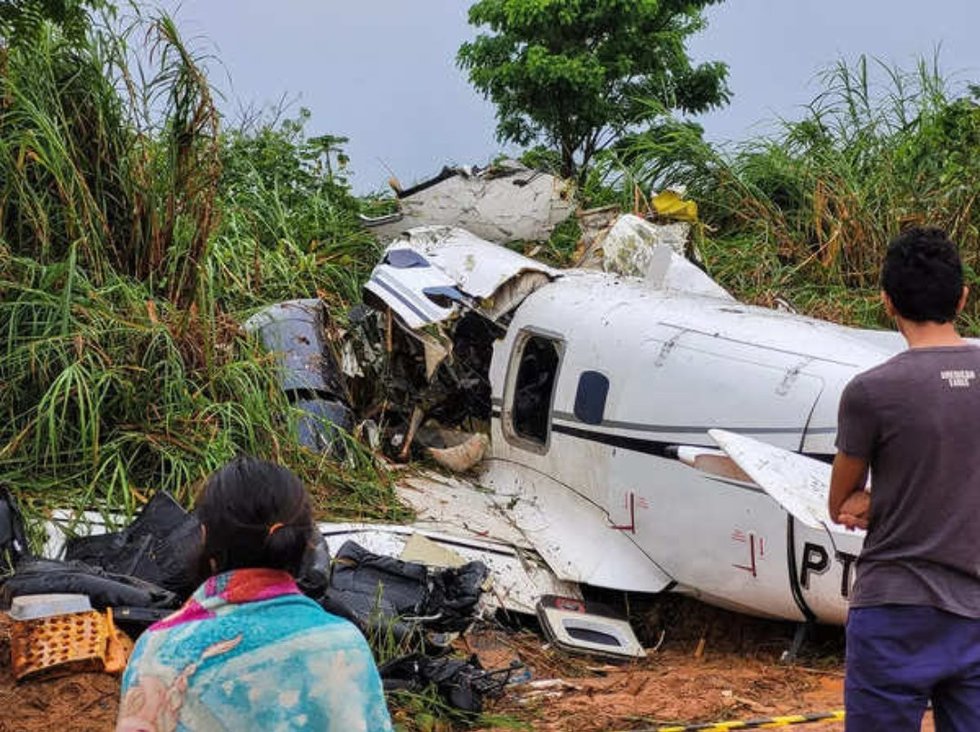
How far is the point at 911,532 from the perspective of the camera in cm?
352

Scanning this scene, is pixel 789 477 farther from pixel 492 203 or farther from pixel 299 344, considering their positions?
pixel 492 203

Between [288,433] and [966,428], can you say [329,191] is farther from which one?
[966,428]

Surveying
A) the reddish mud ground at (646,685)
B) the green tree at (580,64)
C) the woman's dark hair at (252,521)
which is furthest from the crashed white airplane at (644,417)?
the green tree at (580,64)

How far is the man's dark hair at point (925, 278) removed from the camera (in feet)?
11.9

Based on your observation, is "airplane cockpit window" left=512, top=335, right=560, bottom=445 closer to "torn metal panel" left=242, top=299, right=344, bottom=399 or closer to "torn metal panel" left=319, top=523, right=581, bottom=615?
"torn metal panel" left=319, top=523, right=581, bottom=615

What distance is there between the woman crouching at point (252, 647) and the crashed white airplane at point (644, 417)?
15.3ft

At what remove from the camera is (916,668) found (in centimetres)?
349

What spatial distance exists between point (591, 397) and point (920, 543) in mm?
5692

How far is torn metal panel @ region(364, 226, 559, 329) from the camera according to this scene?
10.3 m

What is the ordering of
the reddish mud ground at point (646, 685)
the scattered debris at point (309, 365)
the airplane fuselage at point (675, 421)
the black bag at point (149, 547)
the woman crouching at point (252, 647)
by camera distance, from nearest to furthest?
1. the woman crouching at point (252, 647)
2. the reddish mud ground at point (646, 685)
3. the black bag at point (149, 547)
4. the airplane fuselage at point (675, 421)
5. the scattered debris at point (309, 365)

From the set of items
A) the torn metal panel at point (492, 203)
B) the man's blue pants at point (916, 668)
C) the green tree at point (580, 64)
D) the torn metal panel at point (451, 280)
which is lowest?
the man's blue pants at point (916, 668)

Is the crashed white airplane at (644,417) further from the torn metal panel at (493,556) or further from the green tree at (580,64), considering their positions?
the green tree at (580,64)

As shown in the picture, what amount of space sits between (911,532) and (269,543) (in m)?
1.76

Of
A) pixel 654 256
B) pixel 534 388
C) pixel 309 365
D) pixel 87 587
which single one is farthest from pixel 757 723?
pixel 309 365
